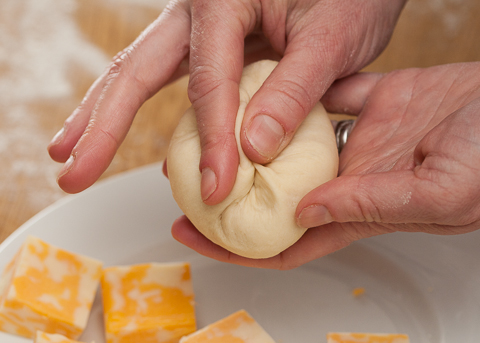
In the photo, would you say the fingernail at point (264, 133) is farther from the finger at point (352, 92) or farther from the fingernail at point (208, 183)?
the finger at point (352, 92)

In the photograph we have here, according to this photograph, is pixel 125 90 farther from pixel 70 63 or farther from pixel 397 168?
pixel 70 63

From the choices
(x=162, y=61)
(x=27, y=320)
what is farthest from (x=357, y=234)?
(x=27, y=320)

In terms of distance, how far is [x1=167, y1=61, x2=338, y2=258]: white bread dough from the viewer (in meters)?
0.95

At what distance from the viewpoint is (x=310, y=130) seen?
3.46 ft

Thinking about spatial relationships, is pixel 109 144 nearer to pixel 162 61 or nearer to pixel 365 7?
pixel 162 61

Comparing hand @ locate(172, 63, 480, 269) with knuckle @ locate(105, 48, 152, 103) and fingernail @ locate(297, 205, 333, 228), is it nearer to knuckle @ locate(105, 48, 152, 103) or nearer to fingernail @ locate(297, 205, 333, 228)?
fingernail @ locate(297, 205, 333, 228)

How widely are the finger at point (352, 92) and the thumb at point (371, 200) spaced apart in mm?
473

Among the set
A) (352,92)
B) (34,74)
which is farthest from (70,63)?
(352,92)

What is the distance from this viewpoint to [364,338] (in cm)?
110

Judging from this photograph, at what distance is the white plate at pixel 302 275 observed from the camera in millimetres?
1204

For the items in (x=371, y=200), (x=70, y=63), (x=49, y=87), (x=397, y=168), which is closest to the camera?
(x=371, y=200)

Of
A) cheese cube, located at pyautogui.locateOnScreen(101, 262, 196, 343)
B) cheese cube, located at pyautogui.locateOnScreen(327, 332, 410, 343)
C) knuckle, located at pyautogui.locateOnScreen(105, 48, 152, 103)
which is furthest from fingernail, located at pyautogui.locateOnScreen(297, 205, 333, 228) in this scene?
knuckle, located at pyautogui.locateOnScreen(105, 48, 152, 103)

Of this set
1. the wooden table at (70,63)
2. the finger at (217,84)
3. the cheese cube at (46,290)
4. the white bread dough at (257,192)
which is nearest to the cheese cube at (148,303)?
the cheese cube at (46,290)

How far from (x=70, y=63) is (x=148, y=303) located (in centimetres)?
132
